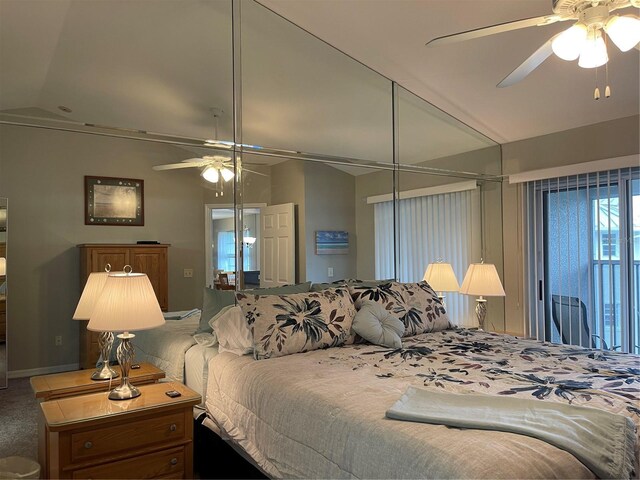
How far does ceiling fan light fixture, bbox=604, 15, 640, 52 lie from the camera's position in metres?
2.00

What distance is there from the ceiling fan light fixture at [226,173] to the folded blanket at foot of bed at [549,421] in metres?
2.30

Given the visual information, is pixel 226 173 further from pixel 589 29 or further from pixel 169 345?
pixel 589 29

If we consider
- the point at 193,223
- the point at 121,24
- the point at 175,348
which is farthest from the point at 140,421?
the point at 121,24

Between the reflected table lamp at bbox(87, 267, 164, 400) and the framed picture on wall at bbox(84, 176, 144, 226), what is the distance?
5.57 ft

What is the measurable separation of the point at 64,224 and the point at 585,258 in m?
4.46

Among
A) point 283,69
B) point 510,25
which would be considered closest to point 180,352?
point 283,69

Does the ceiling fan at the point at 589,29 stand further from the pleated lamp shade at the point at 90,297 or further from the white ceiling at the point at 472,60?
the pleated lamp shade at the point at 90,297

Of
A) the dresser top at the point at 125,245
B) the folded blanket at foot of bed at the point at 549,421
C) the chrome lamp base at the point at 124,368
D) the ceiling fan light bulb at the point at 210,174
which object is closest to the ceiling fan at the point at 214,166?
the ceiling fan light bulb at the point at 210,174

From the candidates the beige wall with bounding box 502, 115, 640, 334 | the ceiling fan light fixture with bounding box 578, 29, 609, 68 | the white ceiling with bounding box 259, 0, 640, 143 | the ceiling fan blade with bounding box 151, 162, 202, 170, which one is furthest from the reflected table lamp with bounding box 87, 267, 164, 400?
the beige wall with bounding box 502, 115, 640, 334

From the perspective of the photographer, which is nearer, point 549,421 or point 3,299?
point 549,421

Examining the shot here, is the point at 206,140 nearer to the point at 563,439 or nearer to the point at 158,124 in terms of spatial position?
the point at 158,124

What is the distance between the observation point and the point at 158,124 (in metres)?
3.42

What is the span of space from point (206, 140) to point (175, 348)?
4.97 feet

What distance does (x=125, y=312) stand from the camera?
6.95 feet
